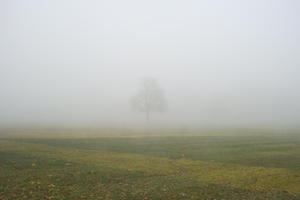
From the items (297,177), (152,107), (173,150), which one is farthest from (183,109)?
(297,177)

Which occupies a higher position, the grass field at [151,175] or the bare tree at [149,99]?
the bare tree at [149,99]

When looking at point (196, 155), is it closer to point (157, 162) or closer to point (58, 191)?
point (157, 162)

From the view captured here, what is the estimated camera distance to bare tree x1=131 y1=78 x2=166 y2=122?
318 ft

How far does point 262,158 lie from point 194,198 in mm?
15126

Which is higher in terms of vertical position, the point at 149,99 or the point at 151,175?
the point at 149,99

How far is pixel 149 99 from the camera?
97188mm

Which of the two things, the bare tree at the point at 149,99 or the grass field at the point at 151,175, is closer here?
the grass field at the point at 151,175

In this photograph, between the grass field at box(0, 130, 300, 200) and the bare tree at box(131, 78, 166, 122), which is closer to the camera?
the grass field at box(0, 130, 300, 200)

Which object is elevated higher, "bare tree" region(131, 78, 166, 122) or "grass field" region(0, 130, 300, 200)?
"bare tree" region(131, 78, 166, 122)

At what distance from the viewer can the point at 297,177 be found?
19203mm

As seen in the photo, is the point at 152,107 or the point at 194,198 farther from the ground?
the point at 152,107

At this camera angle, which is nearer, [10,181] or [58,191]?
[58,191]

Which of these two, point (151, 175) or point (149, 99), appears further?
point (149, 99)

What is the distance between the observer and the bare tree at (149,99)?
96938mm
